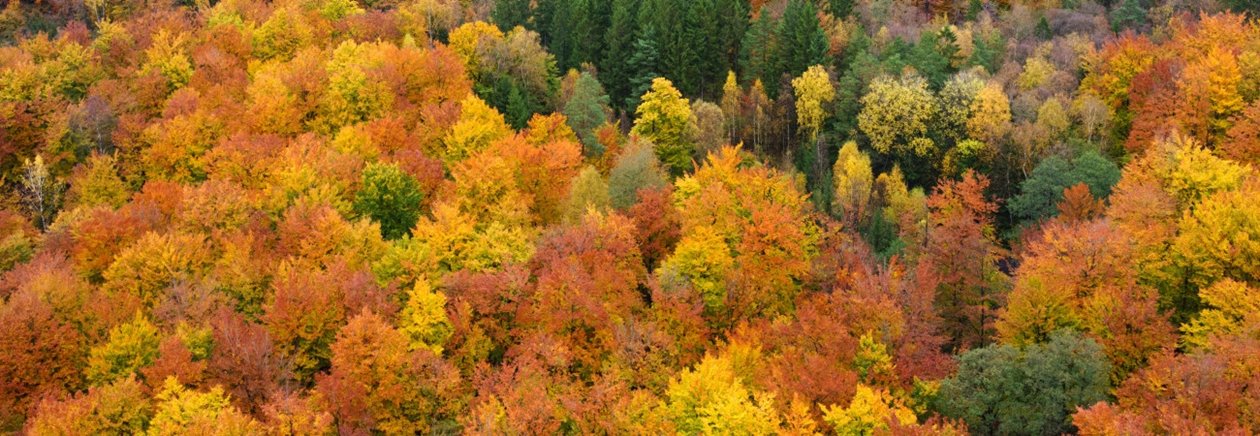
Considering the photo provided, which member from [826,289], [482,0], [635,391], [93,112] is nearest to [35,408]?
[635,391]

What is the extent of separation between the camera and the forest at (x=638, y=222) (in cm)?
5247

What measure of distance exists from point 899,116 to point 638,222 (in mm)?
28536

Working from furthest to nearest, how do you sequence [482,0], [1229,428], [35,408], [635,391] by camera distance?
1. [482,0]
2. [35,408]
3. [635,391]
4. [1229,428]

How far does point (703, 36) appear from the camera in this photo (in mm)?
97562

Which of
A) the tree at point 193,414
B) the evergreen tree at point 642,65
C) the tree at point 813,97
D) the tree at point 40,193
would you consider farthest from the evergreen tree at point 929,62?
the tree at point 40,193

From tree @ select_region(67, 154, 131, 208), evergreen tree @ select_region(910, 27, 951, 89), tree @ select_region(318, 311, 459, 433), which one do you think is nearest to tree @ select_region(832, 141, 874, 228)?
evergreen tree @ select_region(910, 27, 951, 89)

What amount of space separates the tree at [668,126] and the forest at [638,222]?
25cm

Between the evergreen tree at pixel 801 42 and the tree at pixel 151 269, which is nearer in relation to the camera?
the tree at pixel 151 269

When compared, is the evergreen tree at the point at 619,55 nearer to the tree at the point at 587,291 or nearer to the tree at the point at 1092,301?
the tree at the point at 587,291

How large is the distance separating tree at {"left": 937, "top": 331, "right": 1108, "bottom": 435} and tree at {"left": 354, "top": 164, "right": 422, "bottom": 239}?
4052 centimetres

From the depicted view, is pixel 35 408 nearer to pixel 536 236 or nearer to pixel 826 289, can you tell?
pixel 536 236

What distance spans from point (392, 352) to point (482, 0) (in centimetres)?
7311

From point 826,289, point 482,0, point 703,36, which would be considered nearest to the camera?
point 826,289

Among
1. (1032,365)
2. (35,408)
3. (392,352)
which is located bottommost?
(35,408)
